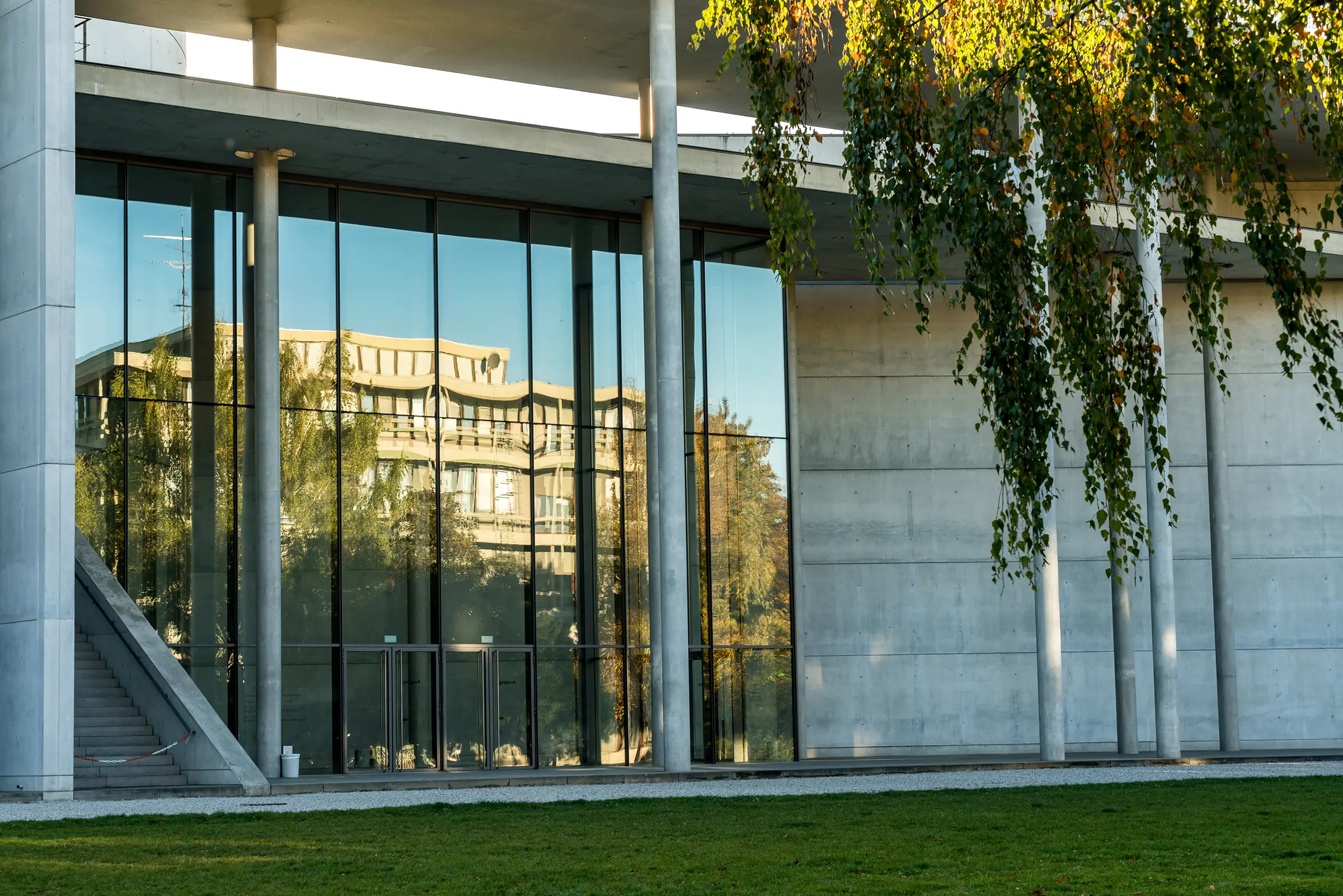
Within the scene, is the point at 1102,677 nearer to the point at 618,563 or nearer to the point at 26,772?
the point at 618,563

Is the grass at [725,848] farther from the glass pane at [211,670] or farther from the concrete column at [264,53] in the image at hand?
the concrete column at [264,53]

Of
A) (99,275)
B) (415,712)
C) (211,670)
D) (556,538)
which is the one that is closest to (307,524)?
(211,670)

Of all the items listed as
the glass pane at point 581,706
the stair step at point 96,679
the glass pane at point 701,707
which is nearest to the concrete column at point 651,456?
the glass pane at point 581,706

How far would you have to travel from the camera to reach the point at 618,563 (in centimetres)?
2525

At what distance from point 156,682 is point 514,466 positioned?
798 cm

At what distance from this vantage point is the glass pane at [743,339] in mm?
26469

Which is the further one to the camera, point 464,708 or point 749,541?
point 749,541

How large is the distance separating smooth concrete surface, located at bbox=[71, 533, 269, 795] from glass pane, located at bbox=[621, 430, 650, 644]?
327 inches

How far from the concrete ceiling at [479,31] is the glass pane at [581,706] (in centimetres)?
936

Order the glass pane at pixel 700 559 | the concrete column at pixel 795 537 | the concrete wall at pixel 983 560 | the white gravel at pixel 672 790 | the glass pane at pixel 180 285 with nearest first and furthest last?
the white gravel at pixel 672 790
the glass pane at pixel 180 285
the glass pane at pixel 700 559
the concrete column at pixel 795 537
the concrete wall at pixel 983 560

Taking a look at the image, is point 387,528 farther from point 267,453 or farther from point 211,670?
point 211,670

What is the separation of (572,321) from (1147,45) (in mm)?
19470

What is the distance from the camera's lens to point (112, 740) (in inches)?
695

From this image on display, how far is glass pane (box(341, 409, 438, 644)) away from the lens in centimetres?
2306
